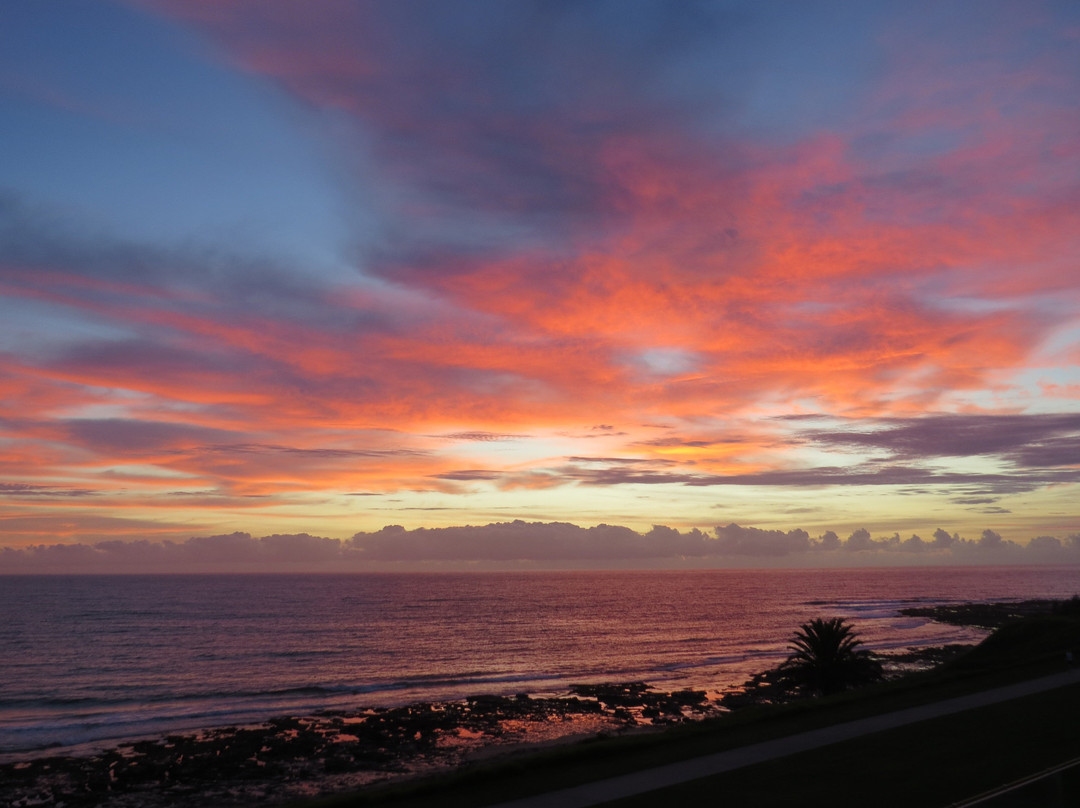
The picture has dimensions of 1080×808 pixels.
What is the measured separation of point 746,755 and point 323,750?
2355 centimetres

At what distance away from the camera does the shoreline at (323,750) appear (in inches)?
1139

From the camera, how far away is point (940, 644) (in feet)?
248

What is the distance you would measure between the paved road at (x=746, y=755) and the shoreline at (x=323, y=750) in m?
12.1

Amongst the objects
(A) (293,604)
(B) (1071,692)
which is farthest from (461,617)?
(B) (1071,692)

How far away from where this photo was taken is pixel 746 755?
64.7 feet

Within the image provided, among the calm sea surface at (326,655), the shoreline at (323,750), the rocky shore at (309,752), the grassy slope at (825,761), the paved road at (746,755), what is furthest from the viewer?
the calm sea surface at (326,655)

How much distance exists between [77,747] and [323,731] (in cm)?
1195

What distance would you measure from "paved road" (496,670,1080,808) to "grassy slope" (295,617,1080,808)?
54cm

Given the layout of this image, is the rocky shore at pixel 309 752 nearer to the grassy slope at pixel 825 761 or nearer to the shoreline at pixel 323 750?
the shoreline at pixel 323 750

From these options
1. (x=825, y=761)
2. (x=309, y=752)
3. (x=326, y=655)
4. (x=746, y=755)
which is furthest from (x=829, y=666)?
(x=326, y=655)

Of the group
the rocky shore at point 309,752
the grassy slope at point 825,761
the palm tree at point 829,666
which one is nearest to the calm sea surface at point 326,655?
the rocky shore at point 309,752

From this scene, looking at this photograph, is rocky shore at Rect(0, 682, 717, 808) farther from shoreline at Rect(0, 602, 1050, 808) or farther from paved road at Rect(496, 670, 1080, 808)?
paved road at Rect(496, 670, 1080, 808)

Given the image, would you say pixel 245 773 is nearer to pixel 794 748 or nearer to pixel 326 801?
pixel 326 801

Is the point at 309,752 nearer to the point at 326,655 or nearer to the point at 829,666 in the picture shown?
the point at 829,666
